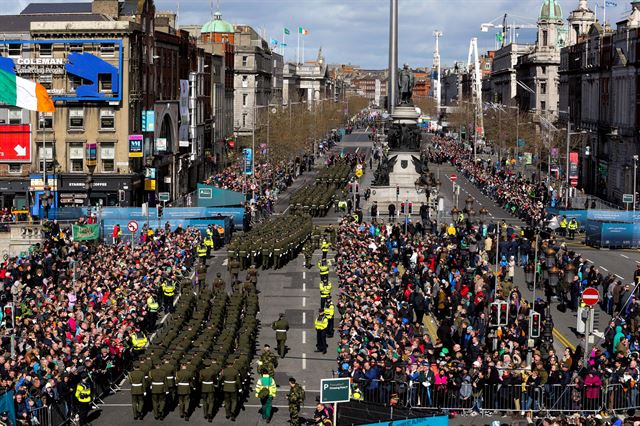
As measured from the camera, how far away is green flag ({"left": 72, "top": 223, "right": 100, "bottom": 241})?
57469 millimetres

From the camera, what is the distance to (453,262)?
4931cm

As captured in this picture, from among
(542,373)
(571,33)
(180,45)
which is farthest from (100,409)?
(571,33)

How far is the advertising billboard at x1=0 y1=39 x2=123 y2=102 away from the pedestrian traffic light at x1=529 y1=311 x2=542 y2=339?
166 feet

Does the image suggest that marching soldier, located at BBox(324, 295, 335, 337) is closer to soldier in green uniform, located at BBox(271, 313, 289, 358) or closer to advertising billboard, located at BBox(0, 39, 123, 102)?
soldier in green uniform, located at BBox(271, 313, 289, 358)

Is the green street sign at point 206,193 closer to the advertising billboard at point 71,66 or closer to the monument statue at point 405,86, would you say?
the advertising billboard at point 71,66

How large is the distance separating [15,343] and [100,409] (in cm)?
456

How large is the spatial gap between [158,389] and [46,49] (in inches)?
2219

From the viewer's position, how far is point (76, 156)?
268ft

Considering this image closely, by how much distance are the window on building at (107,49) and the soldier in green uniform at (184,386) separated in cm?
5556

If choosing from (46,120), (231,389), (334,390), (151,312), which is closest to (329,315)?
(151,312)

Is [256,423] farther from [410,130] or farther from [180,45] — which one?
[180,45]

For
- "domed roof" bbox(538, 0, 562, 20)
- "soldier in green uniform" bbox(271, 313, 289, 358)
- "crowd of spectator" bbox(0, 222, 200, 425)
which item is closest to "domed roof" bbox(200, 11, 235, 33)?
"domed roof" bbox(538, 0, 562, 20)

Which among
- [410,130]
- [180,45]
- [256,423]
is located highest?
[180,45]

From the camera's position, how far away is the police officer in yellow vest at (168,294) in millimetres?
44156
